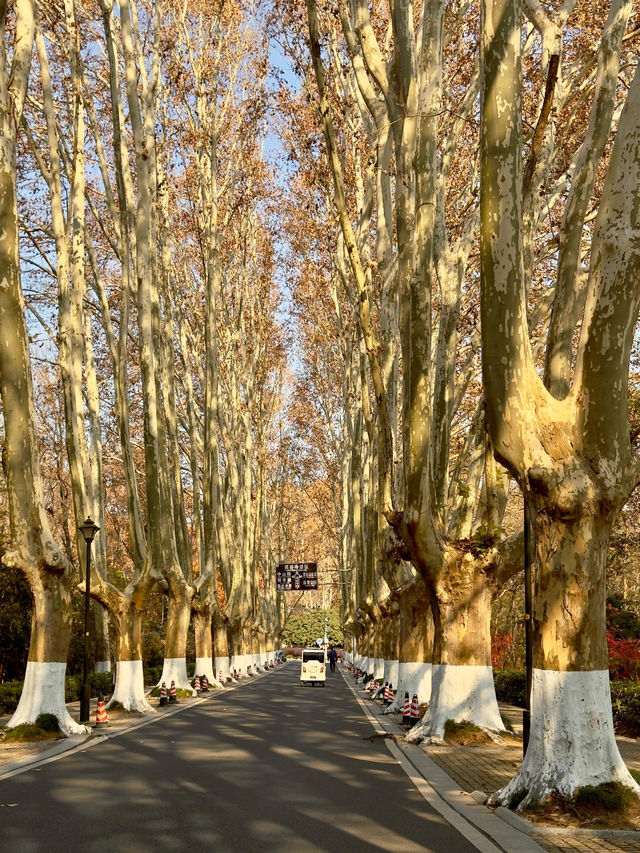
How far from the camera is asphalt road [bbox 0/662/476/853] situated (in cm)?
828

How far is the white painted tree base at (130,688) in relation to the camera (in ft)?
77.9

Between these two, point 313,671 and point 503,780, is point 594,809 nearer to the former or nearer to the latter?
point 503,780

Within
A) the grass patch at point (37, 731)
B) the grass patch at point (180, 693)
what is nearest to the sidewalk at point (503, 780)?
the grass patch at point (37, 731)

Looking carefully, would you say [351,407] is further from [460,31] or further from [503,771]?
[503,771]

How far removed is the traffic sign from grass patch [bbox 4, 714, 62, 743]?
52964 millimetres

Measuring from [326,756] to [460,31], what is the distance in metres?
14.3

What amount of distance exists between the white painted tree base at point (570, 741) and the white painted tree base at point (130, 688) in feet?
50.2

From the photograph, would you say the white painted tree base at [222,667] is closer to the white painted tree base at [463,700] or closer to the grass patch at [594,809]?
the white painted tree base at [463,700]

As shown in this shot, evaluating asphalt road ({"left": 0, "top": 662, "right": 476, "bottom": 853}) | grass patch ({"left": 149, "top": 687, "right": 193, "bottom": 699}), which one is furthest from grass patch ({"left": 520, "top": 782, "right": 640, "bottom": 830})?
grass patch ({"left": 149, "top": 687, "right": 193, "bottom": 699})

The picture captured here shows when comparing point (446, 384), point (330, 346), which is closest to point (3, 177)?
point (446, 384)

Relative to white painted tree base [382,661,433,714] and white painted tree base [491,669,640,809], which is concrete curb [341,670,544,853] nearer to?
white painted tree base [491,669,640,809]

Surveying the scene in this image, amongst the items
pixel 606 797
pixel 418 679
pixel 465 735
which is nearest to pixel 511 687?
pixel 418 679

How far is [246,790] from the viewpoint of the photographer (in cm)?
1141

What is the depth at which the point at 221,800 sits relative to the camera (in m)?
10.6
